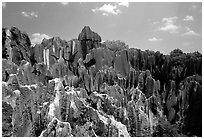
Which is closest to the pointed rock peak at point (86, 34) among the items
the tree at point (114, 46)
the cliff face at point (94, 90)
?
the cliff face at point (94, 90)

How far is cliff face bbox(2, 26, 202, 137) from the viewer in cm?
995

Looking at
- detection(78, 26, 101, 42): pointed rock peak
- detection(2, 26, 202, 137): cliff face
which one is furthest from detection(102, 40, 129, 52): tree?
detection(2, 26, 202, 137): cliff face

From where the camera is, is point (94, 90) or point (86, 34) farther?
point (86, 34)

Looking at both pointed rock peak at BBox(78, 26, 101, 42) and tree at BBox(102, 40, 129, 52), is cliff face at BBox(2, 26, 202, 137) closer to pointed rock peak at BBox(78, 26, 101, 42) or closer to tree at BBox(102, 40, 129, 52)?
pointed rock peak at BBox(78, 26, 101, 42)

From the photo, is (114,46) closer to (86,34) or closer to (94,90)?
Result: (86,34)

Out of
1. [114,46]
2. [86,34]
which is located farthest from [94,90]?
[114,46]

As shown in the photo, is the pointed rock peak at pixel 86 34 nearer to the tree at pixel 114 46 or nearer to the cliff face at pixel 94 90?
the cliff face at pixel 94 90

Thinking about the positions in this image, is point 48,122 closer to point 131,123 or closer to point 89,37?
point 131,123

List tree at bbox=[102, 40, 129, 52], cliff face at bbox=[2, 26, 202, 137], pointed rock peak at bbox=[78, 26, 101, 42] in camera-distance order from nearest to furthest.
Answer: cliff face at bbox=[2, 26, 202, 137] → pointed rock peak at bbox=[78, 26, 101, 42] → tree at bbox=[102, 40, 129, 52]

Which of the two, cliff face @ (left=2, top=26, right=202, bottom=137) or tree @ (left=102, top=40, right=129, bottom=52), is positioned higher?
tree @ (left=102, top=40, right=129, bottom=52)

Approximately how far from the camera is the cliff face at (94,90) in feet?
32.7

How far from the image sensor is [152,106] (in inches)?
517

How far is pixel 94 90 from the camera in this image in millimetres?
13422

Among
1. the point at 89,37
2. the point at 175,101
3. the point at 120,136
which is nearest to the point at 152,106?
the point at 175,101
